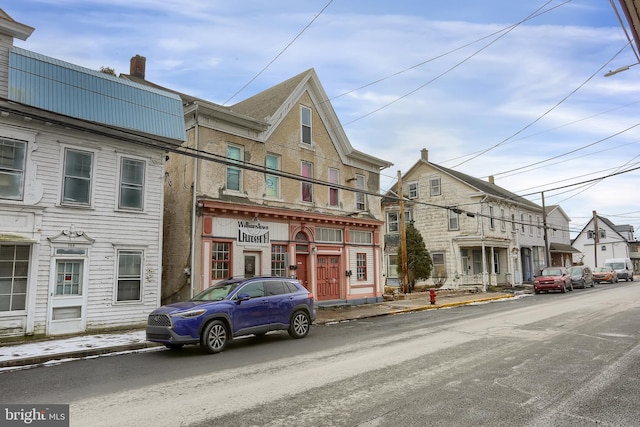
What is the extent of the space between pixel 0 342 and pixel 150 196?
592 cm

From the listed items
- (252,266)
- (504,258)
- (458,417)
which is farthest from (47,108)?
(504,258)

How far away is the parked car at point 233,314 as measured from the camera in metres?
9.66

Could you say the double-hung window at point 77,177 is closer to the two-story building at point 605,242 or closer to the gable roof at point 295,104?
the gable roof at point 295,104

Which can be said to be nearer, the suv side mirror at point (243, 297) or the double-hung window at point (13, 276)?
the suv side mirror at point (243, 297)

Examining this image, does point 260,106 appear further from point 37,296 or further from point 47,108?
point 37,296

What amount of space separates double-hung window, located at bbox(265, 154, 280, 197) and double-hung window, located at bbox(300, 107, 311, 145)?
6.81 ft

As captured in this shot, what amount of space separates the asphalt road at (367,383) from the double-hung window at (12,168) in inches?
229

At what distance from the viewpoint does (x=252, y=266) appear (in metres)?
17.7

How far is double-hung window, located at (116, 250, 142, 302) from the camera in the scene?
45.6ft

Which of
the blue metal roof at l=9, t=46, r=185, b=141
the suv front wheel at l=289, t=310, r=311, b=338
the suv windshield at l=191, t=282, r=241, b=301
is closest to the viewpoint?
the suv windshield at l=191, t=282, r=241, b=301

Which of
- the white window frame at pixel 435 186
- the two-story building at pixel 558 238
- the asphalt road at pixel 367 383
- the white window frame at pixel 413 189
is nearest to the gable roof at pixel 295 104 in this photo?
the asphalt road at pixel 367 383

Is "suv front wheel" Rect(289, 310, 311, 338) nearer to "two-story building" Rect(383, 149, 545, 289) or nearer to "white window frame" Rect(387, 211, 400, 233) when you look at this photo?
"two-story building" Rect(383, 149, 545, 289)

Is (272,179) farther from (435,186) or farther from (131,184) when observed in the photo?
(435,186)

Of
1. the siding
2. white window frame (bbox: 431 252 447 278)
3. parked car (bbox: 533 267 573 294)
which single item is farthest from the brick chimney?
parked car (bbox: 533 267 573 294)
